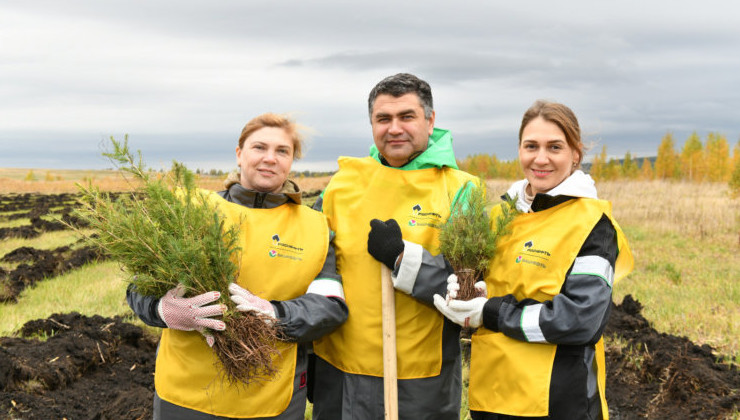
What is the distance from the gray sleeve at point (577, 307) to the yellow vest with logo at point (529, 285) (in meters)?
0.05

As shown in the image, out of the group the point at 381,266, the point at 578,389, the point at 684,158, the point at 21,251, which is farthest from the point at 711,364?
the point at 684,158

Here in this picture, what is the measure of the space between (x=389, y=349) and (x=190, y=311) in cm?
111

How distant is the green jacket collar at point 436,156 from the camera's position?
10.4 feet

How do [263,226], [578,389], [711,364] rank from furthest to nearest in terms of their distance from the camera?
[711,364] < [263,226] < [578,389]

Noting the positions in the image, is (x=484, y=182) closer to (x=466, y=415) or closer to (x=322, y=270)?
(x=322, y=270)

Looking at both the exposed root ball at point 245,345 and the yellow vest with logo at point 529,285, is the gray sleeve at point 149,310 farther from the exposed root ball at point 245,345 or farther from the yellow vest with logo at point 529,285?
the yellow vest with logo at point 529,285

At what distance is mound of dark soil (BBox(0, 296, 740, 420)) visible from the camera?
4863mm

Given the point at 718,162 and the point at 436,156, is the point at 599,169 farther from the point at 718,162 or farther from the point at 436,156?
the point at 436,156

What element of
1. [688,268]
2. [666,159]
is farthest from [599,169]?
[688,268]

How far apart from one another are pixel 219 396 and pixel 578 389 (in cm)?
186

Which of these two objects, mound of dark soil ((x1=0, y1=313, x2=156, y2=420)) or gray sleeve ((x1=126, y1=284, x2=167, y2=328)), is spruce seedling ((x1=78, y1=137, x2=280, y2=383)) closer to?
gray sleeve ((x1=126, y1=284, x2=167, y2=328))

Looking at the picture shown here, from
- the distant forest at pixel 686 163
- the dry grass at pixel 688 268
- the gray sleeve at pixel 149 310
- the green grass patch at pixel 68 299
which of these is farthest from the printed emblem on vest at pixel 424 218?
the distant forest at pixel 686 163

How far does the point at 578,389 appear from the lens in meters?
2.71

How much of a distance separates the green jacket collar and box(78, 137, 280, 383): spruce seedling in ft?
3.67
